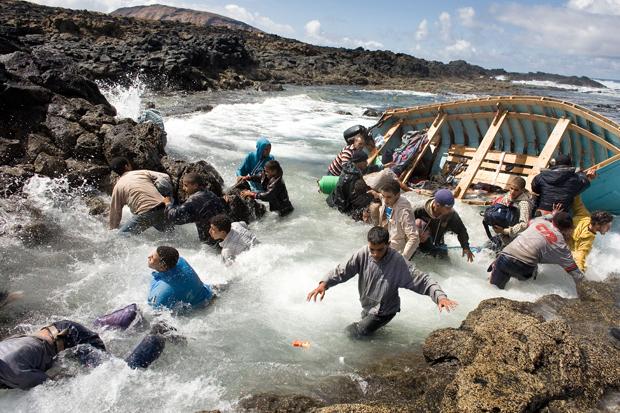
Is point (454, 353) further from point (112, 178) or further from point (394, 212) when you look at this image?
point (112, 178)

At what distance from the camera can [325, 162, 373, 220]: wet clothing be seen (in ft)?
27.1

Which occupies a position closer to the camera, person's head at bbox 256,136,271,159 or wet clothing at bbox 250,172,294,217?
wet clothing at bbox 250,172,294,217

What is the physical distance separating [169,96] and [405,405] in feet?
83.2

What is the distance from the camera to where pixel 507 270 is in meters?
5.97

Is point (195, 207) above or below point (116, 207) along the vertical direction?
above

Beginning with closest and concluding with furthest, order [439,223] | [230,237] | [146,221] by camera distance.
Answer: [230,237]
[439,223]
[146,221]

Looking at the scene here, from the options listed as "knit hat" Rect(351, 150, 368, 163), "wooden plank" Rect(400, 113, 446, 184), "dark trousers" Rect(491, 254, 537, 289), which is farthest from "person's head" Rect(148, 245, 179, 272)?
"wooden plank" Rect(400, 113, 446, 184)

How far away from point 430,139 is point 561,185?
4.07m

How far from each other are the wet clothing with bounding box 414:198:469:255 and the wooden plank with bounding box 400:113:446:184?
12.9 ft

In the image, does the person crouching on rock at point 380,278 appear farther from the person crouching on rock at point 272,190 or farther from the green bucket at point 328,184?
the green bucket at point 328,184

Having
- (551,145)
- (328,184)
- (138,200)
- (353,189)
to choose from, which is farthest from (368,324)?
(551,145)

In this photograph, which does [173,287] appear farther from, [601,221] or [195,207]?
[601,221]

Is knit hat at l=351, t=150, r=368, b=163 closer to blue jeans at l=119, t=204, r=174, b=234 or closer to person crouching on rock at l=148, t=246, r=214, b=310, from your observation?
blue jeans at l=119, t=204, r=174, b=234

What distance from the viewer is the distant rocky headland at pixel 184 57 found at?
2878 cm
